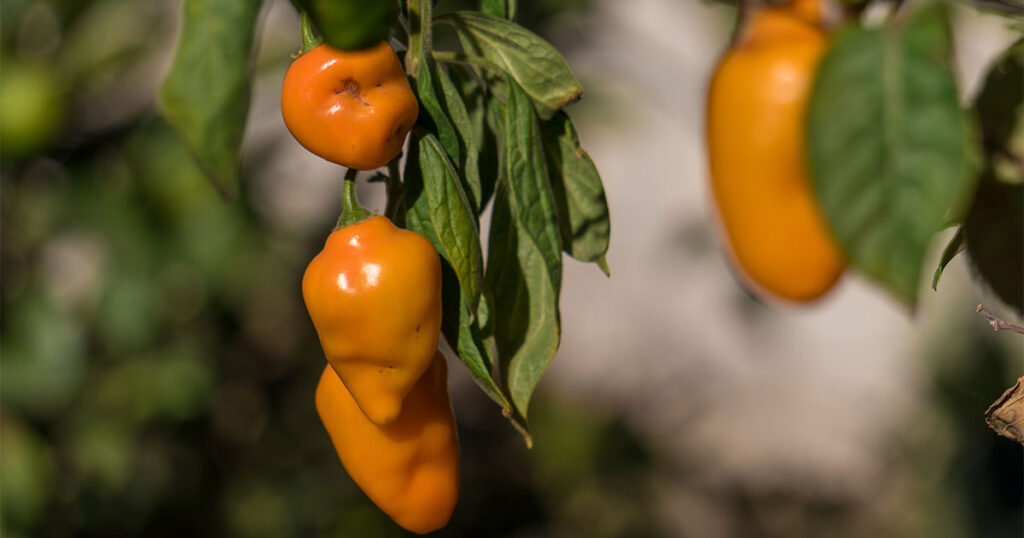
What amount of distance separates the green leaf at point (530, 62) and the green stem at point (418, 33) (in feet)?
0.15

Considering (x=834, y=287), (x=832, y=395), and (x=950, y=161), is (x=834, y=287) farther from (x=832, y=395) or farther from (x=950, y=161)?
(x=832, y=395)

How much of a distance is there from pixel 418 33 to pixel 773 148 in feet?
0.69

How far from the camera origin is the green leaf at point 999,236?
0.40m

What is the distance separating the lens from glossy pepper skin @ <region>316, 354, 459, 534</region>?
0.58 metres

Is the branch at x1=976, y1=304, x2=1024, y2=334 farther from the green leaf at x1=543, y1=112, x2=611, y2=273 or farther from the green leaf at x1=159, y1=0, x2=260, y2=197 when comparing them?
the green leaf at x1=159, y1=0, x2=260, y2=197

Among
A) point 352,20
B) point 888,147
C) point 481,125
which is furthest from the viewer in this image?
point 481,125

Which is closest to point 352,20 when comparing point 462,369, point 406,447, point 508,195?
point 508,195

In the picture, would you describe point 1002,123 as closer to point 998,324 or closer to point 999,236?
point 999,236

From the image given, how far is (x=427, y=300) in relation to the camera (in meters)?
0.49

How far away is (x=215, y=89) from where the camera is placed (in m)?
0.38

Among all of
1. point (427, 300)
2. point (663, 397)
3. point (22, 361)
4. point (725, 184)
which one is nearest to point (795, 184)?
point (725, 184)

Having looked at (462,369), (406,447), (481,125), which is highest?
(481,125)

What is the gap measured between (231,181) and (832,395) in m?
2.63

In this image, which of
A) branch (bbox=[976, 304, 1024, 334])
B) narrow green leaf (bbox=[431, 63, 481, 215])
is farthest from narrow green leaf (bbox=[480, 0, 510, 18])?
branch (bbox=[976, 304, 1024, 334])
